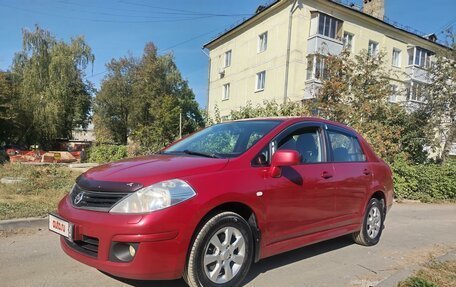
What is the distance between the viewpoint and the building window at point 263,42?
94.9ft

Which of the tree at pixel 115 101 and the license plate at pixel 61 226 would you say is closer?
the license plate at pixel 61 226

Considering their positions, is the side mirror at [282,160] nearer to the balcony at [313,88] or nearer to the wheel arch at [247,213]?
the wheel arch at [247,213]

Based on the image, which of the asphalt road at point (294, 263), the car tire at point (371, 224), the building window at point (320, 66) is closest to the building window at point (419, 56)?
the building window at point (320, 66)

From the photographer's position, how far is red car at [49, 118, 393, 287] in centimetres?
315

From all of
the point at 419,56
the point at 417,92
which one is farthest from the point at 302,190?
the point at 419,56

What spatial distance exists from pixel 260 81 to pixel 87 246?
Result: 88.4 feet

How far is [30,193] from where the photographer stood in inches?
324

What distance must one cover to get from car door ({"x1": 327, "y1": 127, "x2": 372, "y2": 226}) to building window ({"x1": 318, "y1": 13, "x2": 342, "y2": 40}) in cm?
2232

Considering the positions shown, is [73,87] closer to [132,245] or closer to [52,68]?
[52,68]

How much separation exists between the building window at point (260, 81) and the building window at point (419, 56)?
12884mm

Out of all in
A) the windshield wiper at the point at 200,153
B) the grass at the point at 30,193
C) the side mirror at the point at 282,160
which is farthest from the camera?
the grass at the point at 30,193

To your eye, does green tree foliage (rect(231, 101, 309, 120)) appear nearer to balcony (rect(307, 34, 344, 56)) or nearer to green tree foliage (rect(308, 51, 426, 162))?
green tree foliage (rect(308, 51, 426, 162))

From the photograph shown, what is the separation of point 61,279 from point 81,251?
2.65 ft

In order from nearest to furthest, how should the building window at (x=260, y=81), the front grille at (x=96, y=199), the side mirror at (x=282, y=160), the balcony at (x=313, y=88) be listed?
the front grille at (x=96, y=199)
the side mirror at (x=282, y=160)
the balcony at (x=313, y=88)
the building window at (x=260, y=81)
